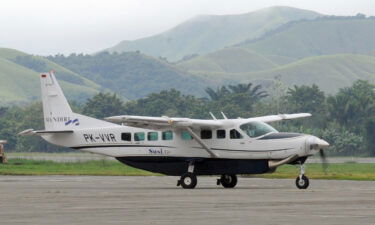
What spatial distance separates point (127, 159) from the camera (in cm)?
3984

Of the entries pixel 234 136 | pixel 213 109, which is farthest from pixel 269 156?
pixel 213 109

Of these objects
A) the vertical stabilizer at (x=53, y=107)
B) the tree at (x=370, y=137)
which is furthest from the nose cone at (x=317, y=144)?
the tree at (x=370, y=137)

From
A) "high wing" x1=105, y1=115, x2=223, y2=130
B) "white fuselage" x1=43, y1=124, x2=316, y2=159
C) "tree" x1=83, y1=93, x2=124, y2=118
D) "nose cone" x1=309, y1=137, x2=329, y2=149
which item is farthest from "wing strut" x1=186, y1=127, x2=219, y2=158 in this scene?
"tree" x1=83, y1=93, x2=124, y2=118

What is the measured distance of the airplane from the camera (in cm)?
3703

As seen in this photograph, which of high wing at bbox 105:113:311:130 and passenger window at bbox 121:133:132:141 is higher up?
high wing at bbox 105:113:311:130

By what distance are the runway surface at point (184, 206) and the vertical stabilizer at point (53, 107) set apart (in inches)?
238

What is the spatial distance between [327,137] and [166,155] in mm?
91555

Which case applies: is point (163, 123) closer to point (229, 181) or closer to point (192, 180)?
point (192, 180)

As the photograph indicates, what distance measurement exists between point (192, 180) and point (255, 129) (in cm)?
307

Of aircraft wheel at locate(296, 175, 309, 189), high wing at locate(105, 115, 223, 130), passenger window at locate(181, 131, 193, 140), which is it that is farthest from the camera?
passenger window at locate(181, 131, 193, 140)

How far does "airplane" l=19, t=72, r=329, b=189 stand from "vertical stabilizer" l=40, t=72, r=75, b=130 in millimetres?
41

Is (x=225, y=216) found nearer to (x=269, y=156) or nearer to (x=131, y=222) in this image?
(x=131, y=222)

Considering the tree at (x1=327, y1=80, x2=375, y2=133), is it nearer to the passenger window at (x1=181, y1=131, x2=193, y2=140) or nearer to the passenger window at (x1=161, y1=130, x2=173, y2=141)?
the passenger window at (x1=161, y1=130, x2=173, y2=141)

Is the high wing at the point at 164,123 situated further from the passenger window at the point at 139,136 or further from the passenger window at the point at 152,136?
the passenger window at the point at 139,136
